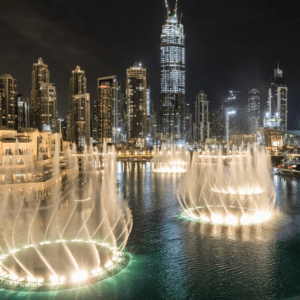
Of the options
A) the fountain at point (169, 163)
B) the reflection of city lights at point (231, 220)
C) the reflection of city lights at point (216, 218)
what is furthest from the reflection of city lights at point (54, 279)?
the fountain at point (169, 163)

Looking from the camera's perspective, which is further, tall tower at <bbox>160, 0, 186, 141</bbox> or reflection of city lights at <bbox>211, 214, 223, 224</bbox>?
tall tower at <bbox>160, 0, 186, 141</bbox>

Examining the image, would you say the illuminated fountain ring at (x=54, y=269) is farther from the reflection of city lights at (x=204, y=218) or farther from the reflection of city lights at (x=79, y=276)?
the reflection of city lights at (x=204, y=218)

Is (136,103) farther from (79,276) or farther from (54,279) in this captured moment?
(54,279)

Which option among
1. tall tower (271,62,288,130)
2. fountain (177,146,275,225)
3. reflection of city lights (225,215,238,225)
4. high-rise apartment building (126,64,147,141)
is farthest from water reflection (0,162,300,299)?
tall tower (271,62,288,130)

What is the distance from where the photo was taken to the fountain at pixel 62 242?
11.8m

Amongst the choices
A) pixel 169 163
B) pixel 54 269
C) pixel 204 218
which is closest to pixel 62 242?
pixel 54 269

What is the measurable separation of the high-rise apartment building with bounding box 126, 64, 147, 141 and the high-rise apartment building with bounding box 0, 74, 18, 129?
52.5 meters

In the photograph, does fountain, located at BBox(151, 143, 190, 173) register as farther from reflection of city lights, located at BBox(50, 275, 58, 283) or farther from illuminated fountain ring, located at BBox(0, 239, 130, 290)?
reflection of city lights, located at BBox(50, 275, 58, 283)

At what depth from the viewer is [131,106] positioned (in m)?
151

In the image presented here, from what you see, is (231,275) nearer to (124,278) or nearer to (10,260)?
(124,278)

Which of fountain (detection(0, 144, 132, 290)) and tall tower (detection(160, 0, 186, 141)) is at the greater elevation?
tall tower (detection(160, 0, 186, 141))

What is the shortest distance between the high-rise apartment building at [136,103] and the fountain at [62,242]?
124 metres

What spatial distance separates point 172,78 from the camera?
638ft

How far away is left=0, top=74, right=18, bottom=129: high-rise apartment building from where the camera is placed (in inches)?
4390
